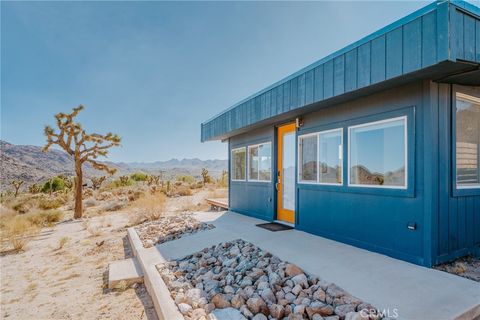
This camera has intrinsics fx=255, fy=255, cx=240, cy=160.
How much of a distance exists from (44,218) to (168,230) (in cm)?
602

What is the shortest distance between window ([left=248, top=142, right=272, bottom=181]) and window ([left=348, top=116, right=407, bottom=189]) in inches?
102

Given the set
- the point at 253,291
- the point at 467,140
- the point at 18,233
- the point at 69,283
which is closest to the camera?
the point at 253,291

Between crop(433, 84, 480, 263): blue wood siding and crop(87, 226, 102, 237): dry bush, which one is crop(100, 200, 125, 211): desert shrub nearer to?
crop(87, 226, 102, 237): dry bush

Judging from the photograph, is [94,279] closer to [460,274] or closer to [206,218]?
[206,218]

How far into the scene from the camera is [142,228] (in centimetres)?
652

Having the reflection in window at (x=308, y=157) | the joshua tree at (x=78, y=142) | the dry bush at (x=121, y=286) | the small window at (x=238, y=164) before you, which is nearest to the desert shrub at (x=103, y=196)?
the joshua tree at (x=78, y=142)

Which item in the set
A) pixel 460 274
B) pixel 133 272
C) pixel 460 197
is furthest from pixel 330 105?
pixel 133 272

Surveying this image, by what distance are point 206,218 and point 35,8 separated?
9.08 meters

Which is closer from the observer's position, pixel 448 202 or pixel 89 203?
pixel 448 202

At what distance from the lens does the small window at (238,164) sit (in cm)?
788

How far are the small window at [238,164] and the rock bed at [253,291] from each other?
13.6 ft

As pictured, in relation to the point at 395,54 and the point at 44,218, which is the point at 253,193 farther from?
the point at 44,218

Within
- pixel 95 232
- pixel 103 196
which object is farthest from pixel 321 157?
pixel 103 196

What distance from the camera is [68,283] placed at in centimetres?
398
